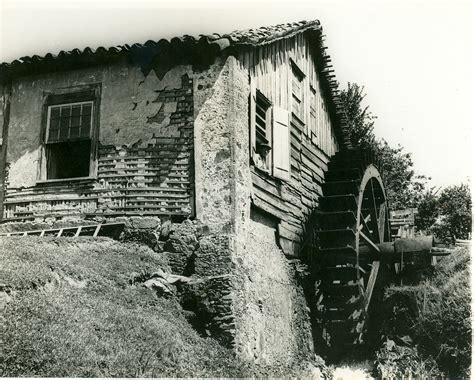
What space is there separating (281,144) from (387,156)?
12983 mm

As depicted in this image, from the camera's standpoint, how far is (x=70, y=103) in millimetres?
10422

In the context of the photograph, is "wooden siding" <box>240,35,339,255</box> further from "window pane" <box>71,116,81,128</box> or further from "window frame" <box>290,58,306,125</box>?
"window pane" <box>71,116,81,128</box>

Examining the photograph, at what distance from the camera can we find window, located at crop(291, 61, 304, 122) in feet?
41.1

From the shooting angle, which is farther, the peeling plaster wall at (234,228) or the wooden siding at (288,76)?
the wooden siding at (288,76)

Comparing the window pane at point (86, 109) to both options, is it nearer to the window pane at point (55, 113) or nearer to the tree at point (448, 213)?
the window pane at point (55, 113)

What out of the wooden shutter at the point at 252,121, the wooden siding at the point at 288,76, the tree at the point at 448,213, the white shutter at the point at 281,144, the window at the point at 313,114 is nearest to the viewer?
the wooden shutter at the point at 252,121

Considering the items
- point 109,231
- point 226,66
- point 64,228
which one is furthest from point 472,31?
point 64,228

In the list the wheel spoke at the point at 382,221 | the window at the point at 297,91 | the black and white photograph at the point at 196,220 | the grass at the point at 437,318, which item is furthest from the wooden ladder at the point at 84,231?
the wheel spoke at the point at 382,221

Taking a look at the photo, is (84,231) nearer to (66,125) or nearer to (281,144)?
(66,125)

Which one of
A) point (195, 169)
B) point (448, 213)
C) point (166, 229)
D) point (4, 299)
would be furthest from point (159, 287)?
point (448, 213)

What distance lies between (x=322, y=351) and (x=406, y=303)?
227cm

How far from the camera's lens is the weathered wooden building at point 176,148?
30.6 feet

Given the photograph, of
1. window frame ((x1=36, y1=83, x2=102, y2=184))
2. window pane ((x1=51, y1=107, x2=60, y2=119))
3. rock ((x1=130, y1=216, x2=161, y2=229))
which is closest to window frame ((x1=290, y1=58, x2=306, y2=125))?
window frame ((x1=36, y1=83, x2=102, y2=184))

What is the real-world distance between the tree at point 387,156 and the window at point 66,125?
1258 cm
